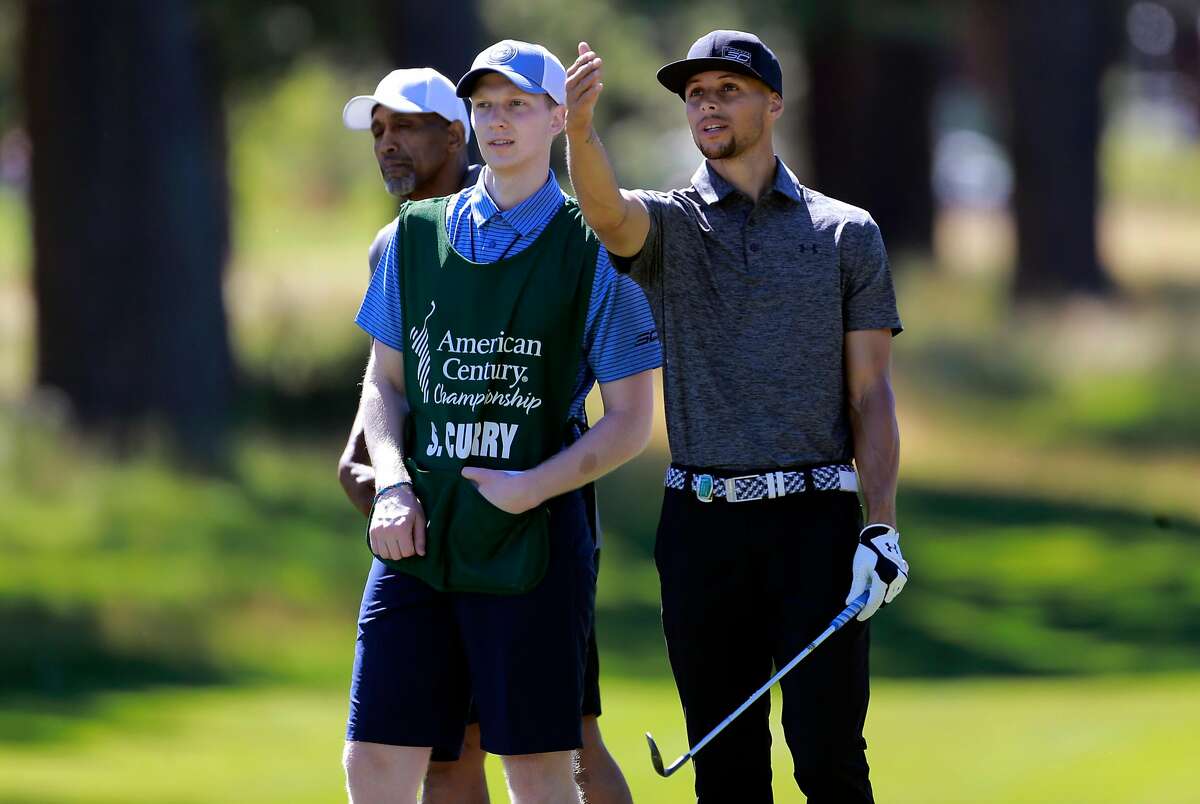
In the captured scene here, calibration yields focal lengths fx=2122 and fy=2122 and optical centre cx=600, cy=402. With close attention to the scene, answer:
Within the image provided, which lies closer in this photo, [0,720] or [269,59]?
[0,720]

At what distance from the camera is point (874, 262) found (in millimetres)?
5316

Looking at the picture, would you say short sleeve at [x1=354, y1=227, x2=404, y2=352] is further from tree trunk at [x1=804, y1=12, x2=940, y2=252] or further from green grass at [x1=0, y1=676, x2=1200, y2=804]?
tree trunk at [x1=804, y1=12, x2=940, y2=252]

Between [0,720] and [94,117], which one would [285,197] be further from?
[0,720]

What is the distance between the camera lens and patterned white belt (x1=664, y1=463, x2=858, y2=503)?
207 inches

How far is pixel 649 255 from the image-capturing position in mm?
5262

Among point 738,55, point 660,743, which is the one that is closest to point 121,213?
point 660,743

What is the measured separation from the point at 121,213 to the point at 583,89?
1057cm

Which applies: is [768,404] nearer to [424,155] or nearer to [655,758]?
[655,758]

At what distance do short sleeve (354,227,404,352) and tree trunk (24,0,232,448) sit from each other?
990cm

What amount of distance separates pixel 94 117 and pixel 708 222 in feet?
34.0

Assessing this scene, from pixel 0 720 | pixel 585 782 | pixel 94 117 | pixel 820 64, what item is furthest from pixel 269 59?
pixel 585 782

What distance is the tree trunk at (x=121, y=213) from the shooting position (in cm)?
1479

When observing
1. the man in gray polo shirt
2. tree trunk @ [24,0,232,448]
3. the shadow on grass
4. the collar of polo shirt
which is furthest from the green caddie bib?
tree trunk @ [24,0,232,448]

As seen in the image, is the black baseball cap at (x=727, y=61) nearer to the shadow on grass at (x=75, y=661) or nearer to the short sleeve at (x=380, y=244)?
the short sleeve at (x=380, y=244)
